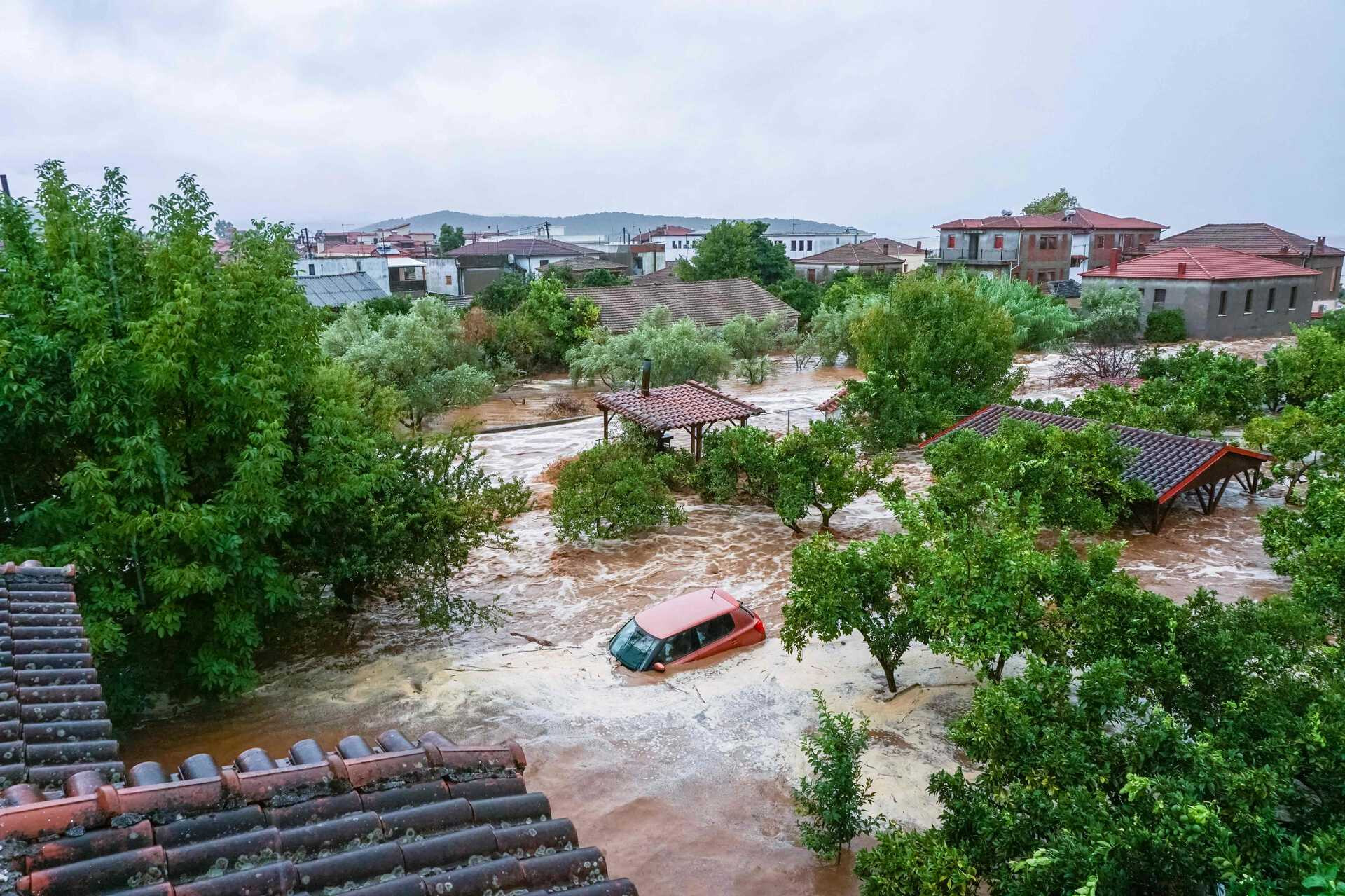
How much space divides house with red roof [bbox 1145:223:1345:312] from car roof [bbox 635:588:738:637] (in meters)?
59.7

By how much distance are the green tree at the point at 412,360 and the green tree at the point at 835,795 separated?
23669 millimetres

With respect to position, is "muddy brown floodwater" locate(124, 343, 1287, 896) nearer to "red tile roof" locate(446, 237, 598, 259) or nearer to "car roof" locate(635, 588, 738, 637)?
"car roof" locate(635, 588, 738, 637)

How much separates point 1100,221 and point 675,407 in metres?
60.5

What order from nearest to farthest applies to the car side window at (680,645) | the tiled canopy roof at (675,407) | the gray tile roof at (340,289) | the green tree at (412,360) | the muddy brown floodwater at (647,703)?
the muddy brown floodwater at (647,703) → the car side window at (680,645) → the tiled canopy roof at (675,407) → the green tree at (412,360) → the gray tile roof at (340,289)

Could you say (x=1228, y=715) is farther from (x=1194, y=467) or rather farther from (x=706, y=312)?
(x=706, y=312)

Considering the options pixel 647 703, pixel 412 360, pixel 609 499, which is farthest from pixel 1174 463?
pixel 412 360

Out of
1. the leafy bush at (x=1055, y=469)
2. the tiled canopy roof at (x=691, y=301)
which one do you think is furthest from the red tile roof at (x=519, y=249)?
the leafy bush at (x=1055, y=469)

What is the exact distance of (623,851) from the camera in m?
9.57

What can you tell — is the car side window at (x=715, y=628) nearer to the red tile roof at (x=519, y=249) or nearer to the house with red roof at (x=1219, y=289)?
the house with red roof at (x=1219, y=289)

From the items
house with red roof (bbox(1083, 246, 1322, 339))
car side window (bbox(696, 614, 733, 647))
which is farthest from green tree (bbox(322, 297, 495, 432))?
house with red roof (bbox(1083, 246, 1322, 339))

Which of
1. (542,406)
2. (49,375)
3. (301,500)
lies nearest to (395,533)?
(301,500)

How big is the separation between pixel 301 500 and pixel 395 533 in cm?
170

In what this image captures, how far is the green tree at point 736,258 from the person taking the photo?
68938 millimetres

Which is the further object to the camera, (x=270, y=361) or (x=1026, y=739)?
(x=270, y=361)
